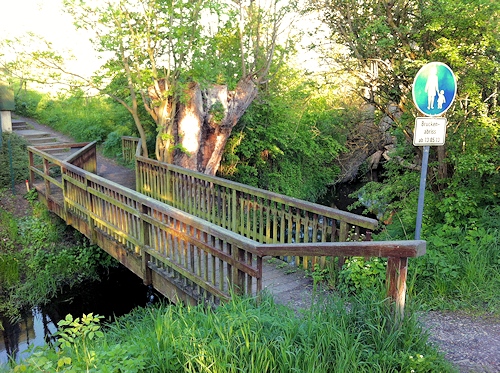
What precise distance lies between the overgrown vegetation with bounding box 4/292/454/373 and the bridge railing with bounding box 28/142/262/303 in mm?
819

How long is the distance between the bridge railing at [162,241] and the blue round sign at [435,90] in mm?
2320

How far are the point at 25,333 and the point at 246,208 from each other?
4707 mm

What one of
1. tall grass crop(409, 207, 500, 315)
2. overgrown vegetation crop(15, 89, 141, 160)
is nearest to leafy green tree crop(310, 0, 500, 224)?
tall grass crop(409, 207, 500, 315)

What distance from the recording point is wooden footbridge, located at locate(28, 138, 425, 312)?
3.93 metres

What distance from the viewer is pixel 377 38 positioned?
22.6 feet

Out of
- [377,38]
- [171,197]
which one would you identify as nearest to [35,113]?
[171,197]

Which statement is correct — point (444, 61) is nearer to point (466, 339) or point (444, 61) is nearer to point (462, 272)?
point (462, 272)

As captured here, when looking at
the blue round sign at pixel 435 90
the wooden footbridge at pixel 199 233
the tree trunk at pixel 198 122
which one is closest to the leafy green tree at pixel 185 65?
the tree trunk at pixel 198 122

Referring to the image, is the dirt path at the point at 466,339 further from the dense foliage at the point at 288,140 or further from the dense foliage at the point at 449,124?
the dense foliage at the point at 288,140

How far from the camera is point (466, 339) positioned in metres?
3.78

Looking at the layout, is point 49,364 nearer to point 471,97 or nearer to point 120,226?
point 120,226

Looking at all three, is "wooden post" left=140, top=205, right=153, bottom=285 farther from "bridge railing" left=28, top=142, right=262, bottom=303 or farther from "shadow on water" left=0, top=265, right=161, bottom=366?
"shadow on water" left=0, top=265, right=161, bottom=366

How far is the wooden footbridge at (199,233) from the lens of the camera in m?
3.93

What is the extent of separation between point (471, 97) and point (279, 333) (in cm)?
462
